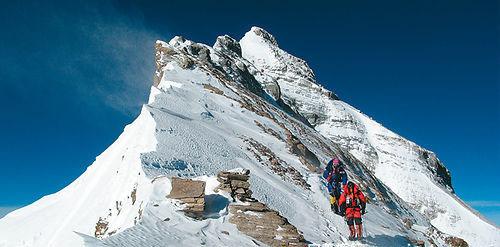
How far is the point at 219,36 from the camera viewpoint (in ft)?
274

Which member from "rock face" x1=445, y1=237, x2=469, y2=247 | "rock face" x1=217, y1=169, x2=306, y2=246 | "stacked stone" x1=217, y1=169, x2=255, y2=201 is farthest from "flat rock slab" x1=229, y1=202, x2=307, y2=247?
"rock face" x1=445, y1=237, x2=469, y2=247

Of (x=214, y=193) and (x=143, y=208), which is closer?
(x=143, y=208)

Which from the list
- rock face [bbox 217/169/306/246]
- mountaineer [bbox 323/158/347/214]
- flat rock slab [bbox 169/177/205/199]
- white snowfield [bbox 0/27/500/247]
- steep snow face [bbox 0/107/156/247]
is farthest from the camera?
steep snow face [bbox 0/107/156/247]

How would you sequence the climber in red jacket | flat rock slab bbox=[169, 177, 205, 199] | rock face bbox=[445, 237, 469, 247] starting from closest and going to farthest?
flat rock slab bbox=[169, 177, 205, 199] → the climber in red jacket → rock face bbox=[445, 237, 469, 247]

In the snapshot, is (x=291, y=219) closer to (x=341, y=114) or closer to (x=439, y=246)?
(x=439, y=246)

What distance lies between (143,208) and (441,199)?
8025 centimetres

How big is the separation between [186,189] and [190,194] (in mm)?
196

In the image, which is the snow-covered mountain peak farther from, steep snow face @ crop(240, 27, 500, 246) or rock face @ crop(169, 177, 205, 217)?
rock face @ crop(169, 177, 205, 217)

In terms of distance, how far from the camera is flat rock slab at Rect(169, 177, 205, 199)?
13672mm

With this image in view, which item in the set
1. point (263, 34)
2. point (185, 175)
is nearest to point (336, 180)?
point (185, 175)

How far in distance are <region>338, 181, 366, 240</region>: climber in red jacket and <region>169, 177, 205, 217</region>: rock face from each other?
4.23m

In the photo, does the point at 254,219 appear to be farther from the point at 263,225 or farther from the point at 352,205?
the point at 352,205

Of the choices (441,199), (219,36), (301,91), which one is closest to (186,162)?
(219,36)

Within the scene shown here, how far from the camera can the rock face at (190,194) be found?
13.3m
